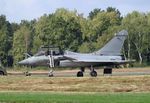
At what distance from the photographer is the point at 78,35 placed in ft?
461

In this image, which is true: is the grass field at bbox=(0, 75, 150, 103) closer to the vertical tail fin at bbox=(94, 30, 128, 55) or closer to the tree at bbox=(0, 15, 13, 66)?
the vertical tail fin at bbox=(94, 30, 128, 55)

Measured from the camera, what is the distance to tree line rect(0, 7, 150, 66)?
421ft

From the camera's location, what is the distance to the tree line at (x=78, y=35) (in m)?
128

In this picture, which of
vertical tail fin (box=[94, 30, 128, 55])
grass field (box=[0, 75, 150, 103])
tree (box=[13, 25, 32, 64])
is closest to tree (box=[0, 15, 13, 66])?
tree (box=[13, 25, 32, 64])

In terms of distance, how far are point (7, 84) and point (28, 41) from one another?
101762 millimetres

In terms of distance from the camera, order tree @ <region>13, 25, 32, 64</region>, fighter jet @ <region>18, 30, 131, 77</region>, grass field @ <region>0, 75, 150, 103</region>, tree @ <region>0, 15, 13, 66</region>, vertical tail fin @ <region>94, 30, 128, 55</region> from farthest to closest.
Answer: tree @ <region>0, 15, 13, 66</region>, tree @ <region>13, 25, 32, 64</region>, vertical tail fin @ <region>94, 30, 128, 55</region>, fighter jet @ <region>18, 30, 131, 77</region>, grass field @ <region>0, 75, 150, 103</region>

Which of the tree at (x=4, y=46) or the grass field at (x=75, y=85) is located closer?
the grass field at (x=75, y=85)

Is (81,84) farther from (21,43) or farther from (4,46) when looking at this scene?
(21,43)

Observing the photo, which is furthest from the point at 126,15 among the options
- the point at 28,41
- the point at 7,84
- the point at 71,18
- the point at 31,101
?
the point at 31,101

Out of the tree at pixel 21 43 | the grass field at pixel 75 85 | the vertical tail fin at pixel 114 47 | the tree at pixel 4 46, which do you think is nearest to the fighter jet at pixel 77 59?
the vertical tail fin at pixel 114 47

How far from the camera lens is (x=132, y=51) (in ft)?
427

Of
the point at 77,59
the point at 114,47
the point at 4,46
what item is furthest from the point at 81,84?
the point at 4,46

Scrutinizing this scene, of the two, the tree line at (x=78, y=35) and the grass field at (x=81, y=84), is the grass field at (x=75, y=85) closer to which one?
the grass field at (x=81, y=84)

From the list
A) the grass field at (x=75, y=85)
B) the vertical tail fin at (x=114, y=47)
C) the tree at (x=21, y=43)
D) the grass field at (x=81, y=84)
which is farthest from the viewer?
the tree at (x=21, y=43)
